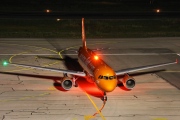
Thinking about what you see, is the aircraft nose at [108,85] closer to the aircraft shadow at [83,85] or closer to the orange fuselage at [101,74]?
the orange fuselage at [101,74]

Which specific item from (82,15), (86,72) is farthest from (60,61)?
(82,15)

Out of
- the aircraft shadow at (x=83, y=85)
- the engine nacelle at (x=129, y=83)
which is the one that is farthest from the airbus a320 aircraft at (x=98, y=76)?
the aircraft shadow at (x=83, y=85)

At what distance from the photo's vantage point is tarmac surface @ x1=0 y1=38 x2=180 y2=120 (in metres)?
27.1

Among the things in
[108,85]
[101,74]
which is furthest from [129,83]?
[108,85]

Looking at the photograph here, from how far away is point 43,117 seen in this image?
26.1 metres

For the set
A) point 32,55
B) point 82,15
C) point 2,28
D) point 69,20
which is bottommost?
point 32,55

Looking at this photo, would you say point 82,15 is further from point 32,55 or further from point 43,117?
point 43,117

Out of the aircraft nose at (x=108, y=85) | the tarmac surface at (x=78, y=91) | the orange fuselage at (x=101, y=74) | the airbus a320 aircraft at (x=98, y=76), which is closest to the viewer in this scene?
the tarmac surface at (x=78, y=91)

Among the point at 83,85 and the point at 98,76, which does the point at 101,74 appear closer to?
the point at 98,76

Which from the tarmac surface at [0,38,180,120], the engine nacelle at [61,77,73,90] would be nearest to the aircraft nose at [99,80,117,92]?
the tarmac surface at [0,38,180,120]

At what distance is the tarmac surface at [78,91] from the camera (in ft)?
88.8

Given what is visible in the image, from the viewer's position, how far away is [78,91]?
3250 cm

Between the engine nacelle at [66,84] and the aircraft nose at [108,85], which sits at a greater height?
the engine nacelle at [66,84]

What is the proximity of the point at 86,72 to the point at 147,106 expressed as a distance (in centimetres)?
726
